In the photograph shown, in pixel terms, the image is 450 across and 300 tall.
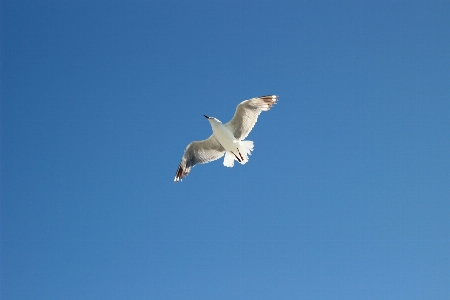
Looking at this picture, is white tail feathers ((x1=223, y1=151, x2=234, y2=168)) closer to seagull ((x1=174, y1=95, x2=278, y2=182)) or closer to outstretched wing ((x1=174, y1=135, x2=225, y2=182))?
seagull ((x1=174, y1=95, x2=278, y2=182))

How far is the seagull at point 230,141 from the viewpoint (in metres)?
12.0

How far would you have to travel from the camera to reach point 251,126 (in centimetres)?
1231

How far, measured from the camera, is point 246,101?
1197 cm

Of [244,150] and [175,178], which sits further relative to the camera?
[175,178]

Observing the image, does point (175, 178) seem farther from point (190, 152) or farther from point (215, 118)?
point (215, 118)

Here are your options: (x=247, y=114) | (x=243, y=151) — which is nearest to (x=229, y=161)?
(x=243, y=151)

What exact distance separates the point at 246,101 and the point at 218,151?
4.89 feet

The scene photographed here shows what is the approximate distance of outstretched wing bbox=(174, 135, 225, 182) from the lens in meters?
12.9

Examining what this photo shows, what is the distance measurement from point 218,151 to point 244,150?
0.79 metres

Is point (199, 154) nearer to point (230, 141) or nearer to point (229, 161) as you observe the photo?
point (229, 161)

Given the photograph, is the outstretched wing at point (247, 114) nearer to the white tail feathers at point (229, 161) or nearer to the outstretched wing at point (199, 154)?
the white tail feathers at point (229, 161)

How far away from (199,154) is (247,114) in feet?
5.09

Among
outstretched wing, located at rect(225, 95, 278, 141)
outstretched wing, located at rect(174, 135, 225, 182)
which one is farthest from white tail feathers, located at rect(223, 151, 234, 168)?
outstretched wing, located at rect(225, 95, 278, 141)

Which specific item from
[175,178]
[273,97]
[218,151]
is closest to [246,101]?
[273,97]
